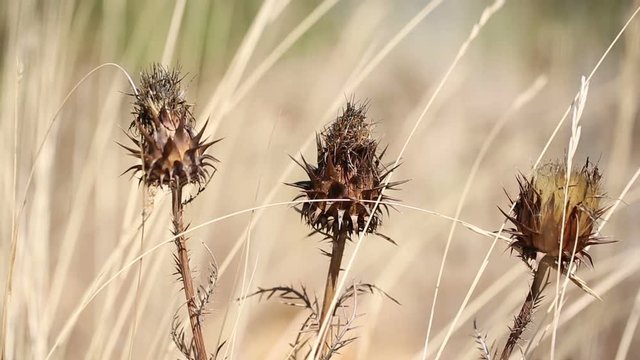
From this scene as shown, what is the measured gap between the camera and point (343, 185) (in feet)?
4.83

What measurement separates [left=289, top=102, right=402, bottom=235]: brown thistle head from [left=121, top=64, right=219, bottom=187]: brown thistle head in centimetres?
20

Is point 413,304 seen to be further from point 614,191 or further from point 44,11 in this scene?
point 44,11

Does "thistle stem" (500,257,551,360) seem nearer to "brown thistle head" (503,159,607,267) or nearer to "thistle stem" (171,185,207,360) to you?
"brown thistle head" (503,159,607,267)

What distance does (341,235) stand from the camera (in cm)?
148

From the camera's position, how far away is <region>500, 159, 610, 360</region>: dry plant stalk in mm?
1389

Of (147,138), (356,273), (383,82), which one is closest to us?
(147,138)

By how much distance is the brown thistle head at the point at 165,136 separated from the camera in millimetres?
1376

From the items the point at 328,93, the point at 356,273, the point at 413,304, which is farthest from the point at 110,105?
the point at 413,304

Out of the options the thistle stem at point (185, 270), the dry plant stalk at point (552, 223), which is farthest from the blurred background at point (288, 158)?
the dry plant stalk at point (552, 223)

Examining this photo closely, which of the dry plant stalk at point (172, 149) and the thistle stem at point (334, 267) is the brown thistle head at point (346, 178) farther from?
the dry plant stalk at point (172, 149)

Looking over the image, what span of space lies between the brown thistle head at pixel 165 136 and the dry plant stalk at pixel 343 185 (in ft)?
0.65

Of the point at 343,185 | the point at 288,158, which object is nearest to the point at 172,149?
the point at 343,185

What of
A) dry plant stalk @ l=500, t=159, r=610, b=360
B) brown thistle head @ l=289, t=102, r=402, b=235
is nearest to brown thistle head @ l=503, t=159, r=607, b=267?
dry plant stalk @ l=500, t=159, r=610, b=360

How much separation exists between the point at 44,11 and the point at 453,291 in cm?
199
